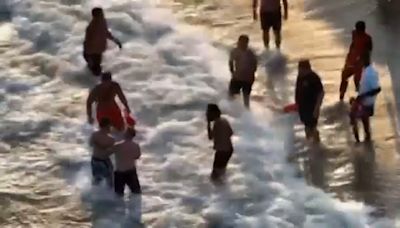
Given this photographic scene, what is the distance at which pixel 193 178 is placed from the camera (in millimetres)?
14539

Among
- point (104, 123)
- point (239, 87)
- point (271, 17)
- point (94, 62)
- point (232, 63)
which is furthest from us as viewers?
point (271, 17)

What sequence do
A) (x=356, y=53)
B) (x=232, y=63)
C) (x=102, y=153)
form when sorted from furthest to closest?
1. (x=232, y=63)
2. (x=356, y=53)
3. (x=102, y=153)

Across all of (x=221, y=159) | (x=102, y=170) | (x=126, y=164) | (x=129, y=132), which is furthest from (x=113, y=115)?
(x=221, y=159)

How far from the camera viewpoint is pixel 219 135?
13.9 m

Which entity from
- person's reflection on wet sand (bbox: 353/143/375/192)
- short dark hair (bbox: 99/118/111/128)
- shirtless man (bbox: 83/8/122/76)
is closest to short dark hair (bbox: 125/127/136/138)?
short dark hair (bbox: 99/118/111/128)

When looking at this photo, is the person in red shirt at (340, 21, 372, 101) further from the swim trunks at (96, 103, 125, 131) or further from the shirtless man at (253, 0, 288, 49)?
the swim trunks at (96, 103, 125, 131)

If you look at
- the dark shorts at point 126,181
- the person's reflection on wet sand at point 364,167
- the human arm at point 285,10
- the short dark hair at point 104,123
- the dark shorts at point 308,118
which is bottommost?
the person's reflection on wet sand at point 364,167

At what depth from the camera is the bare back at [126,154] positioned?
13.4 meters

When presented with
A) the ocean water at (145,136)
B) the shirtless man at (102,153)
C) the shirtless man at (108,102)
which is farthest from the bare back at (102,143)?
the shirtless man at (108,102)

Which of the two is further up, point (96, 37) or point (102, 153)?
point (96, 37)

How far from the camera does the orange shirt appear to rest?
16500mm

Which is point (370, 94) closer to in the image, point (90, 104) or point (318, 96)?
point (318, 96)

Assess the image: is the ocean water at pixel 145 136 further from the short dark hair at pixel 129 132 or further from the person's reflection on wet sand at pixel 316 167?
the short dark hair at pixel 129 132

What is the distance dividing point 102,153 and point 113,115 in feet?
3.22
